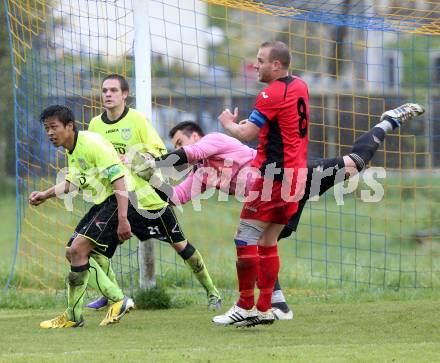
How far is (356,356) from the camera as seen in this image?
6379 millimetres

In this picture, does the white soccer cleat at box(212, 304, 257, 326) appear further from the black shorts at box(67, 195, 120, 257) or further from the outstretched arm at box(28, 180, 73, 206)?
the outstretched arm at box(28, 180, 73, 206)

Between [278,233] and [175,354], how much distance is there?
1.80 m

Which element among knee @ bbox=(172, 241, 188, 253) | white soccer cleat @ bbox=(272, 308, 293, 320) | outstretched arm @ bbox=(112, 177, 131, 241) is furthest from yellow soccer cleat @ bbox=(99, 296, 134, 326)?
white soccer cleat @ bbox=(272, 308, 293, 320)

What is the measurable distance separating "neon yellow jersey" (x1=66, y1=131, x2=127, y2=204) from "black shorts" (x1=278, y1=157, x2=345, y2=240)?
1.53m

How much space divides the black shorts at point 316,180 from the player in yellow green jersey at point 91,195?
148cm

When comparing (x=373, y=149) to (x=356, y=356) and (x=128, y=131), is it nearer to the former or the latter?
(x=128, y=131)

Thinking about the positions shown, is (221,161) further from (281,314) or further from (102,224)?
(281,314)

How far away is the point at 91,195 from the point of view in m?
8.51

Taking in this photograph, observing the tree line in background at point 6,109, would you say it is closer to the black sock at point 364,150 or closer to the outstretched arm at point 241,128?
the black sock at point 364,150

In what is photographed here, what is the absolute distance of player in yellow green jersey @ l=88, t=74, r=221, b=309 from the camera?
361 inches

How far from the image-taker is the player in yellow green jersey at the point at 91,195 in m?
7.98

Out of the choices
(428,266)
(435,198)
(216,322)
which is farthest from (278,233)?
(435,198)

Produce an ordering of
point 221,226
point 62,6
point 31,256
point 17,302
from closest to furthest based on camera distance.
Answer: point 17,302 < point 62,6 < point 31,256 < point 221,226

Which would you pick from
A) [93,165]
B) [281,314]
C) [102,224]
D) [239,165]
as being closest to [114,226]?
[102,224]
